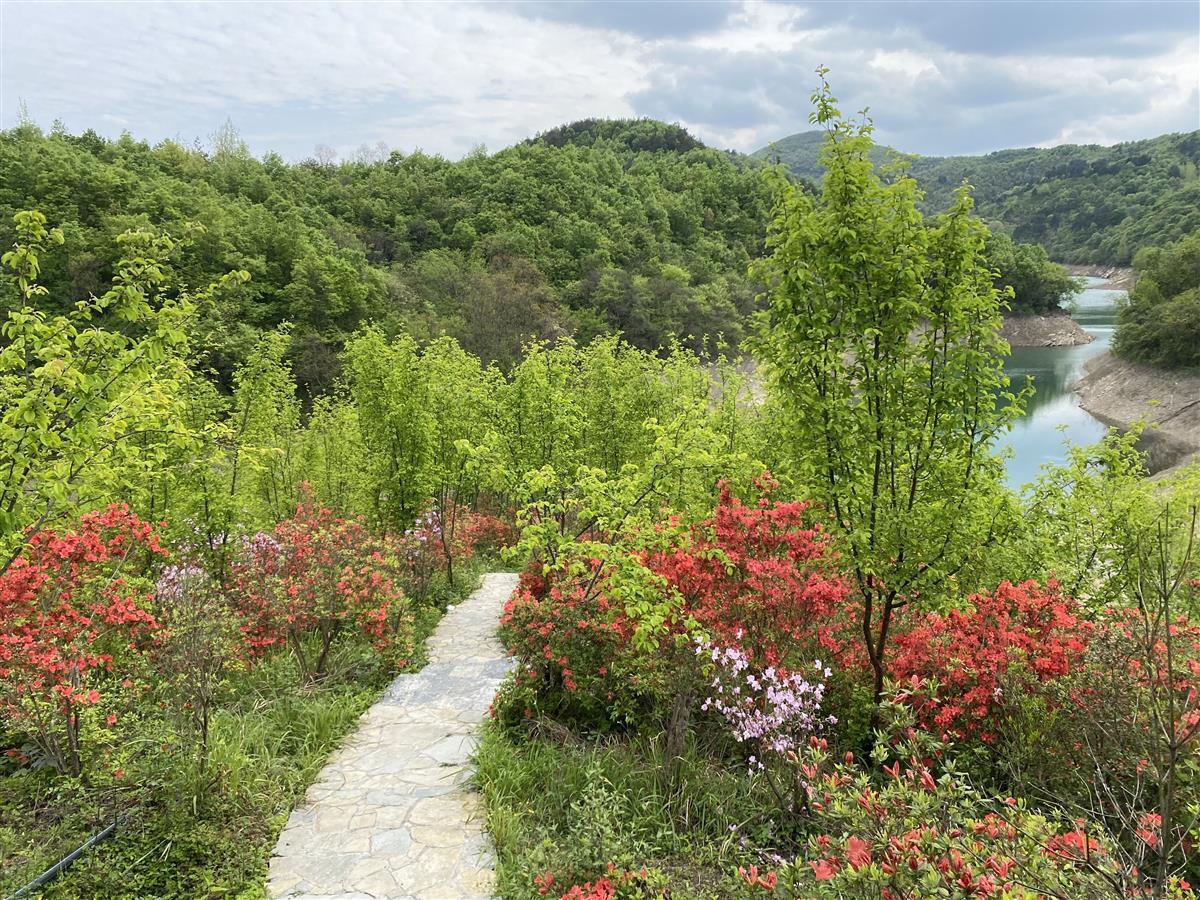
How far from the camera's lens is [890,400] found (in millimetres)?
4219

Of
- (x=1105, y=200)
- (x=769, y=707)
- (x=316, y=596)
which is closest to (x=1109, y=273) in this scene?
(x=1105, y=200)

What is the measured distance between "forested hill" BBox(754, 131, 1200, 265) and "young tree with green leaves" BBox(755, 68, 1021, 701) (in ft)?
211

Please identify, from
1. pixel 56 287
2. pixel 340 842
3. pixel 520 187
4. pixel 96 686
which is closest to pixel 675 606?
pixel 340 842

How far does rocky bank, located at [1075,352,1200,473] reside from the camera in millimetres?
23656

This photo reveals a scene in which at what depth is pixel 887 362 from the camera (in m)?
Answer: 4.16

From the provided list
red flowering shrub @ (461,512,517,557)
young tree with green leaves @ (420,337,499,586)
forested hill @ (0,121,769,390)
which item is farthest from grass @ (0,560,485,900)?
forested hill @ (0,121,769,390)

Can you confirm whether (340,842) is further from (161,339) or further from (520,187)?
(520,187)

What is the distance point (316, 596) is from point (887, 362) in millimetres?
5038

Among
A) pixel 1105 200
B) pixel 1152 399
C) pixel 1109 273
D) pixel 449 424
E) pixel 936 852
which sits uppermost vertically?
pixel 1105 200

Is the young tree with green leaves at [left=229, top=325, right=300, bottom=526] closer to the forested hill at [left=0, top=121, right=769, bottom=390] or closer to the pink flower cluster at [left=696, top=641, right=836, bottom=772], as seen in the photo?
the pink flower cluster at [left=696, top=641, right=836, bottom=772]

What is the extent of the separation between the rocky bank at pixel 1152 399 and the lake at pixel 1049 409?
2.61 feet

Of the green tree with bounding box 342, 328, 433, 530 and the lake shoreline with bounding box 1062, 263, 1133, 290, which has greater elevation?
the lake shoreline with bounding box 1062, 263, 1133, 290

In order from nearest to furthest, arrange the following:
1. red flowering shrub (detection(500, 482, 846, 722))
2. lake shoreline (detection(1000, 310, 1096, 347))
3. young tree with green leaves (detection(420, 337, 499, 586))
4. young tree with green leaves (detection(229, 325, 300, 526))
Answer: red flowering shrub (detection(500, 482, 846, 722))
young tree with green leaves (detection(229, 325, 300, 526))
young tree with green leaves (detection(420, 337, 499, 586))
lake shoreline (detection(1000, 310, 1096, 347))

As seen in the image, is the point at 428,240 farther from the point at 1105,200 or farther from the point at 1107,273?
the point at 1105,200
